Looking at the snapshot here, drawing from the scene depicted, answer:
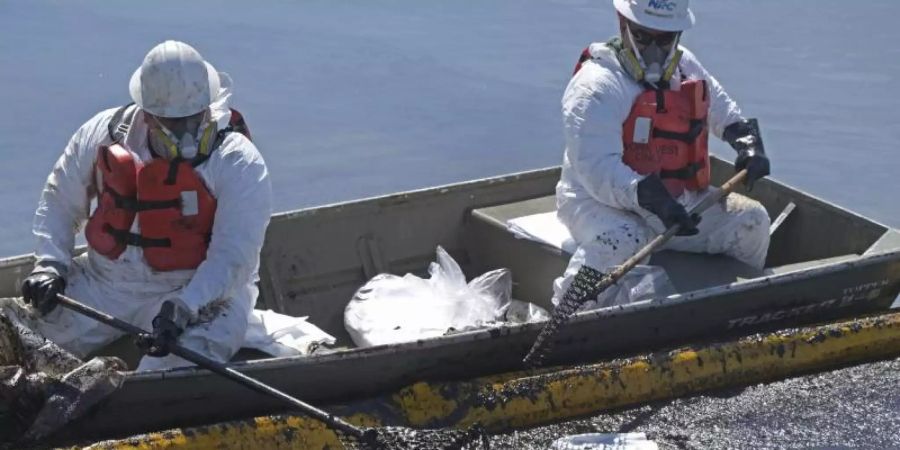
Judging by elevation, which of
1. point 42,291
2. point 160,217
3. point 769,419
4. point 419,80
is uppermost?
point 160,217

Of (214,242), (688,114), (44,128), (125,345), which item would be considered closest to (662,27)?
(688,114)

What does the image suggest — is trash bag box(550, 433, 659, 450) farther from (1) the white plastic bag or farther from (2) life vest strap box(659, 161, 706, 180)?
(2) life vest strap box(659, 161, 706, 180)

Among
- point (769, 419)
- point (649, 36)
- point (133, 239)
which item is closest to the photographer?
point (133, 239)

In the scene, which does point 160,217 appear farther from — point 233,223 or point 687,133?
point 687,133

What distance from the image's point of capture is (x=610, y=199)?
5887 millimetres

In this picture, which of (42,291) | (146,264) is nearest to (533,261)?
(146,264)

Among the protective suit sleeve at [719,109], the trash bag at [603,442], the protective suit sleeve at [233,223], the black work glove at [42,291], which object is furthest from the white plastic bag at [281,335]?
the protective suit sleeve at [719,109]

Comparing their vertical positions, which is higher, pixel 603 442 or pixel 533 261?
pixel 533 261

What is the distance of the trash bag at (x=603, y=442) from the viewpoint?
5.19m

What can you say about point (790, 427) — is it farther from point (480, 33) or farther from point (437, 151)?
point (480, 33)

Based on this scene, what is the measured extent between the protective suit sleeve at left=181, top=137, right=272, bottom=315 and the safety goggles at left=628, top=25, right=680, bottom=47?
1.84 metres

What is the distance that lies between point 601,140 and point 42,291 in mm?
2378

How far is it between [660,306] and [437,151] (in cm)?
410

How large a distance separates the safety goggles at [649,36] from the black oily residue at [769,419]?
154 centimetres
